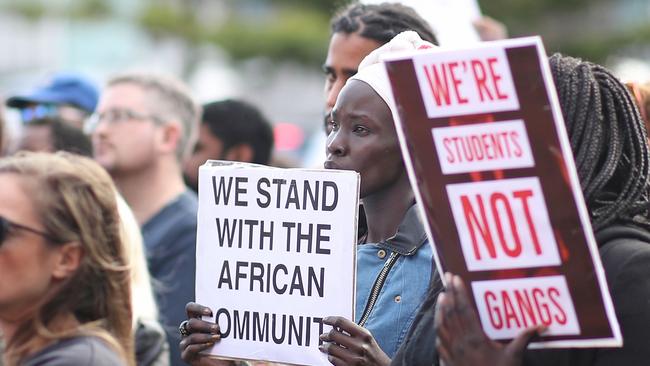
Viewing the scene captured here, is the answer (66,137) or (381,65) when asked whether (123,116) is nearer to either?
(66,137)

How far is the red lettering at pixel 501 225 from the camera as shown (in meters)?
2.66

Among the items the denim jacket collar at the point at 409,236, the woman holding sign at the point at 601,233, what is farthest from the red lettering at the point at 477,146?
the denim jacket collar at the point at 409,236

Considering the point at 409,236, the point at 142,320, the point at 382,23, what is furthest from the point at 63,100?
the point at 409,236

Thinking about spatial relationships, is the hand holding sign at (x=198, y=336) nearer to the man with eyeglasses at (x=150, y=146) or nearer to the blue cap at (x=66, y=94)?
the man with eyeglasses at (x=150, y=146)

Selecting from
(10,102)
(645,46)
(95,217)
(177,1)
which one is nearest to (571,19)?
(645,46)

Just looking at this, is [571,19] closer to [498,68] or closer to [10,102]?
[10,102]

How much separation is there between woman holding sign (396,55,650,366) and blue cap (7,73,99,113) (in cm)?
484

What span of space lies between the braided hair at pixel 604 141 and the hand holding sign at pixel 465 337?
375 mm

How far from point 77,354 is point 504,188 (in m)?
1.21

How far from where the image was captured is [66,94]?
746cm

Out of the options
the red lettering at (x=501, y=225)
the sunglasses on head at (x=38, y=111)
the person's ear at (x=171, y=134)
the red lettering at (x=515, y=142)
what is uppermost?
the sunglasses on head at (x=38, y=111)

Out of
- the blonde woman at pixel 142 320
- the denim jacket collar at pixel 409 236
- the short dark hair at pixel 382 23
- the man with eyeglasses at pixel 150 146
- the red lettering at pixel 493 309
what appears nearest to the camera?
the red lettering at pixel 493 309

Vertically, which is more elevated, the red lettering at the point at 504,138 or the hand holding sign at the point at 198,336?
the red lettering at the point at 504,138

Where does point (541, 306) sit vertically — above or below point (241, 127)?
below
